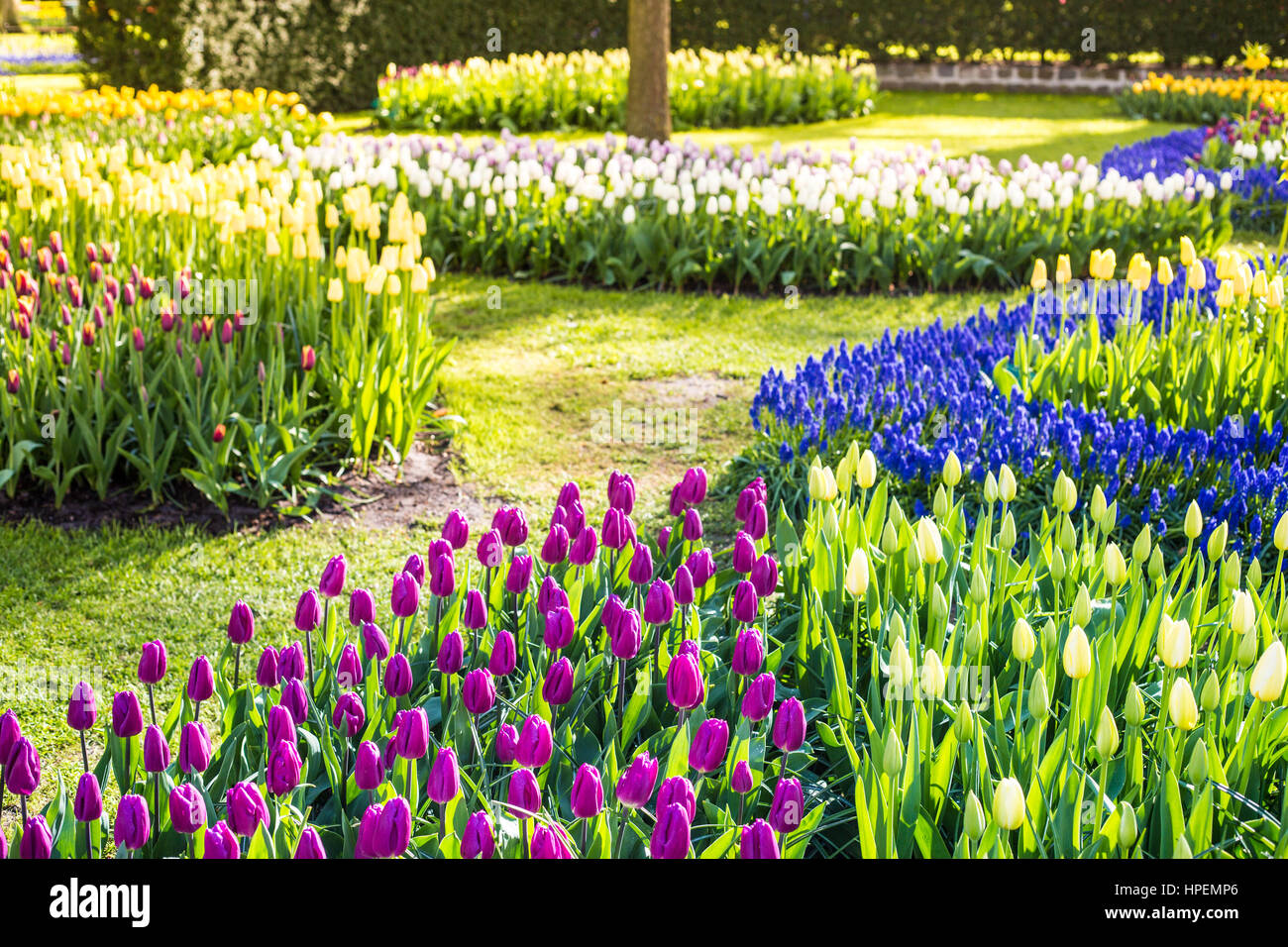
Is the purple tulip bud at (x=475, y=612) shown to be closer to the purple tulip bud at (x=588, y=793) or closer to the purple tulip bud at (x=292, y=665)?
the purple tulip bud at (x=292, y=665)

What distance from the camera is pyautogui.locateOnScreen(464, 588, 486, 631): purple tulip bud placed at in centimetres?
252

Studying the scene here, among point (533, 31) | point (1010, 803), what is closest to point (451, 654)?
point (1010, 803)

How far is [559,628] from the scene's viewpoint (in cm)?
241

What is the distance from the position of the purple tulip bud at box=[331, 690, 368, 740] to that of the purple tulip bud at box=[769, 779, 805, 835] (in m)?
0.82

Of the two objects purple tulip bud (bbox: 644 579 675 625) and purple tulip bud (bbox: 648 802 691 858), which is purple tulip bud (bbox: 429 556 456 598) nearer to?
purple tulip bud (bbox: 644 579 675 625)

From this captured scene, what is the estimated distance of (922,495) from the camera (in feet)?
14.3

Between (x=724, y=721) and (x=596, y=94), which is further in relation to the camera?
(x=596, y=94)

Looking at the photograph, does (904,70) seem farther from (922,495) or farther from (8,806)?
(8,806)

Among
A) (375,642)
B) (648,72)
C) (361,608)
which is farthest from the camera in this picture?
(648,72)

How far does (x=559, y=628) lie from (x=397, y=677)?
13.1 inches

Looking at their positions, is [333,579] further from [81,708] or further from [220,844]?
[220,844]

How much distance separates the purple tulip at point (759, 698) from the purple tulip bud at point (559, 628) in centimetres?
41

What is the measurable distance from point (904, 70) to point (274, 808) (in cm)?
2045

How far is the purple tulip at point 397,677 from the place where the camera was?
224 centimetres
